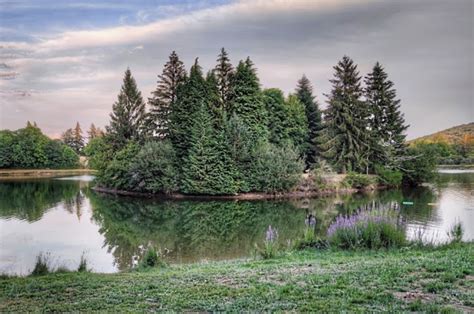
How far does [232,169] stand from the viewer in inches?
1474

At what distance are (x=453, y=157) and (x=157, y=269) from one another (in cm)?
8219

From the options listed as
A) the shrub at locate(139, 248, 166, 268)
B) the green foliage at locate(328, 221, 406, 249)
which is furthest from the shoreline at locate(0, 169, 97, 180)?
the green foliage at locate(328, 221, 406, 249)

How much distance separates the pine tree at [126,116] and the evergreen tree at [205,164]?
963 centimetres

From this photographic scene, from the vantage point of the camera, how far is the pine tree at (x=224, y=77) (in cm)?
4316

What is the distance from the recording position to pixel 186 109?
40844 mm

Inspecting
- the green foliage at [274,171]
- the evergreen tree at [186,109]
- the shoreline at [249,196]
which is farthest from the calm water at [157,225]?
the evergreen tree at [186,109]

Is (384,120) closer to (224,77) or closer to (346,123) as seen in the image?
(346,123)

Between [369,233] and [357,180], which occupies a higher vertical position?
[369,233]

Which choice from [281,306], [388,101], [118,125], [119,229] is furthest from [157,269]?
[388,101]

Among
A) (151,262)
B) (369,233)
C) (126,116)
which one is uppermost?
(126,116)

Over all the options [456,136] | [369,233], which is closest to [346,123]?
[369,233]

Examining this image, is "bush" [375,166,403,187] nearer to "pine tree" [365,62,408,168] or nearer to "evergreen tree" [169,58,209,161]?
"pine tree" [365,62,408,168]

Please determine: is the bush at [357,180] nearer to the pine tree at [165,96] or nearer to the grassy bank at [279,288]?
the pine tree at [165,96]

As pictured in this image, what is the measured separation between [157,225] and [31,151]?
63.5m
